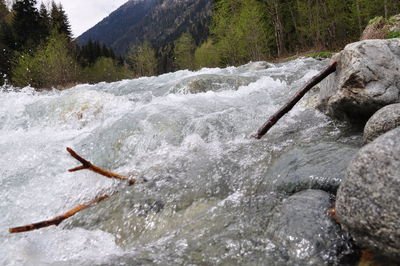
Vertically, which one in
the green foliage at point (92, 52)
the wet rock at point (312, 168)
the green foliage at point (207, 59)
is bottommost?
the wet rock at point (312, 168)

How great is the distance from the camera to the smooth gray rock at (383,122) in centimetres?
290

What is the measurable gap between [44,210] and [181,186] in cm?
193

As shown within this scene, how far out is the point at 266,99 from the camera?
7.02 m

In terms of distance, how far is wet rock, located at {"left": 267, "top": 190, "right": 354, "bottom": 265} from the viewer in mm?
1991

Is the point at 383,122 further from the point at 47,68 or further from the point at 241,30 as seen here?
the point at 47,68

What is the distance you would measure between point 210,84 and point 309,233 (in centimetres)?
713

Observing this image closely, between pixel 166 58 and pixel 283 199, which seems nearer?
pixel 283 199

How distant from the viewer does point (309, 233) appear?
213cm

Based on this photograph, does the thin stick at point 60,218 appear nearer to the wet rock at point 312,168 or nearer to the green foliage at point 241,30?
the wet rock at point 312,168

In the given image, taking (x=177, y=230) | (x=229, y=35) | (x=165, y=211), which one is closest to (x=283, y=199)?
(x=177, y=230)

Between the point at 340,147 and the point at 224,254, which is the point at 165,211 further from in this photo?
the point at 340,147

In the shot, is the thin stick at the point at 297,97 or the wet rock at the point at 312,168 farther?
the thin stick at the point at 297,97

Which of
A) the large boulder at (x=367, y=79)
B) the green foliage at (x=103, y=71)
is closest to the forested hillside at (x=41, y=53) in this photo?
the green foliage at (x=103, y=71)

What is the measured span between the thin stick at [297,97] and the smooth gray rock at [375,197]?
6.61 feet
